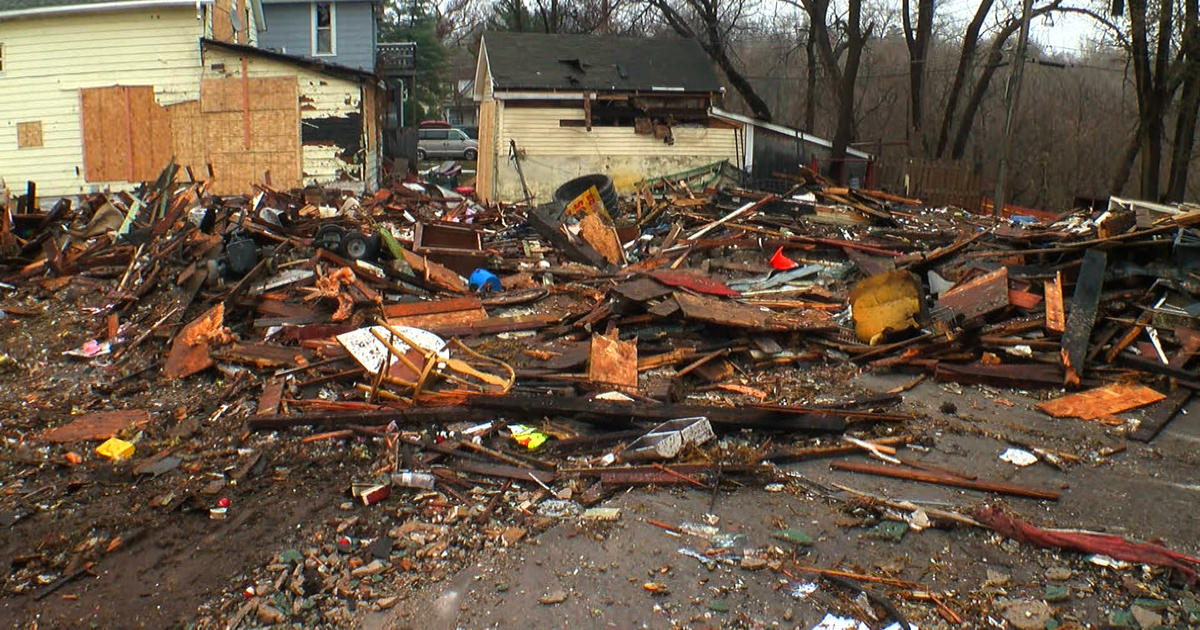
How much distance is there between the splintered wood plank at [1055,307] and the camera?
718 centimetres

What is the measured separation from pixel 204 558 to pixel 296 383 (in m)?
2.37

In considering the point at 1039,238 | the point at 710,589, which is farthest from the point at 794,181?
the point at 710,589

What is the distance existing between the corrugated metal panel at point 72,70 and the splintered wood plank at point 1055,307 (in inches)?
693

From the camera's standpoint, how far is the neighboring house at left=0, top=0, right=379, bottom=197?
18188mm

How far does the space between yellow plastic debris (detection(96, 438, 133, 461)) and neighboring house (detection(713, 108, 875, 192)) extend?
1744 cm

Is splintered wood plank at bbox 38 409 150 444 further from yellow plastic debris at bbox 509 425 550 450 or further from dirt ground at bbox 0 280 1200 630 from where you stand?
yellow plastic debris at bbox 509 425 550 450

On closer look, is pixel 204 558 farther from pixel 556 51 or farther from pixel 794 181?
pixel 556 51

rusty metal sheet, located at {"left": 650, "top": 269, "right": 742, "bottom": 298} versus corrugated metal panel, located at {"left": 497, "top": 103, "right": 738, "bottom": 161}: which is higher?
A: corrugated metal panel, located at {"left": 497, "top": 103, "right": 738, "bottom": 161}

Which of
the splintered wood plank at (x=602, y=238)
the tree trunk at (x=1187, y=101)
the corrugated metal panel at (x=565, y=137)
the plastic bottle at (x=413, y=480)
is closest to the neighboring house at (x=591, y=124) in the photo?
the corrugated metal panel at (x=565, y=137)

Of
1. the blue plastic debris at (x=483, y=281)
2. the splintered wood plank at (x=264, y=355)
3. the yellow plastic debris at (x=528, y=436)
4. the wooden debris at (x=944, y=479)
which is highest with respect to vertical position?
the blue plastic debris at (x=483, y=281)

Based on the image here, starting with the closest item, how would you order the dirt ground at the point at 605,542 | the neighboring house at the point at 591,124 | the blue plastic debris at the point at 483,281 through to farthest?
the dirt ground at the point at 605,542, the blue plastic debris at the point at 483,281, the neighboring house at the point at 591,124

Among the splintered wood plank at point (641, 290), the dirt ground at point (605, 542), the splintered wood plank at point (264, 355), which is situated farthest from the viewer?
the splintered wood plank at point (641, 290)

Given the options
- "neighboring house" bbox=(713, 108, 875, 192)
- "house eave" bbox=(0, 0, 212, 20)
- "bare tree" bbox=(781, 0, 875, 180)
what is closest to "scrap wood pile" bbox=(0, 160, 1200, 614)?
"house eave" bbox=(0, 0, 212, 20)

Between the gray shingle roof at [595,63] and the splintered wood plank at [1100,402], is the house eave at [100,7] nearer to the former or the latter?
the gray shingle roof at [595,63]
